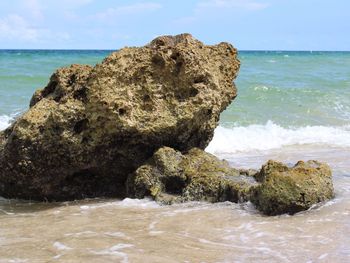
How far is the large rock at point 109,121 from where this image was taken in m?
5.63

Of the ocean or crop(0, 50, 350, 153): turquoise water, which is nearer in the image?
the ocean

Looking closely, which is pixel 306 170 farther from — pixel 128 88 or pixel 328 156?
pixel 328 156

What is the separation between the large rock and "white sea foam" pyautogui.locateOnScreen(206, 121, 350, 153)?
13.2 feet

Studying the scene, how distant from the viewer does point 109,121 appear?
18.5 ft

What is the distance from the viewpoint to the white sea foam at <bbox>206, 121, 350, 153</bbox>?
10359 mm

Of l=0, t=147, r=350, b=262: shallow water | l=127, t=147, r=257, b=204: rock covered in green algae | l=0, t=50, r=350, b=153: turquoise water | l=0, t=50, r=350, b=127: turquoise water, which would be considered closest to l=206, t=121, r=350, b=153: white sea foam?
l=0, t=50, r=350, b=153: turquoise water

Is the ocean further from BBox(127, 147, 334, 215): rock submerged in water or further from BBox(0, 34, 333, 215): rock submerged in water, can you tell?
BBox(0, 34, 333, 215): rock submerged in water

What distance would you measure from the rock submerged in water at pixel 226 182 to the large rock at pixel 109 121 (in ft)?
0.90

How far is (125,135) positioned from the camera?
578 cm

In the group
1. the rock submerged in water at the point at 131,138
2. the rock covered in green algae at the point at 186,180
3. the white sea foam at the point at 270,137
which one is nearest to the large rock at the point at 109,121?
the rock submerged in water at the point at 131,138

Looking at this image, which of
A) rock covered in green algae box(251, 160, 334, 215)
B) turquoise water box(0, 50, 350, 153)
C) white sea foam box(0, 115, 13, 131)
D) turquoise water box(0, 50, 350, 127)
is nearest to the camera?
rock covered in green algae box(251, 160, 334, 215)

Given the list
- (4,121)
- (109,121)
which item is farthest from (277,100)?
(109,121)

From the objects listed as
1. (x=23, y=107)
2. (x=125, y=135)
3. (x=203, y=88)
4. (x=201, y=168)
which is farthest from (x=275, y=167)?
(x=23, y=107)

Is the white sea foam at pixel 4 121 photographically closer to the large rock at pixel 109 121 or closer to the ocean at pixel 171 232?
the large rock at pixel 109 121
